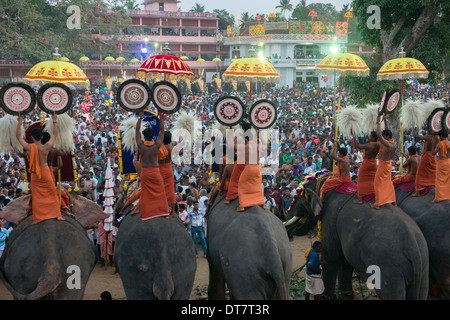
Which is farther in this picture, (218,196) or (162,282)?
(218,196)

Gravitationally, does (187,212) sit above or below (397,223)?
below

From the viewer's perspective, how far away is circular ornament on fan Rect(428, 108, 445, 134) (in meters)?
7.56

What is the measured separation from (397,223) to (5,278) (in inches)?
193

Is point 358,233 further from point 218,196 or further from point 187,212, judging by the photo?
point 187,212

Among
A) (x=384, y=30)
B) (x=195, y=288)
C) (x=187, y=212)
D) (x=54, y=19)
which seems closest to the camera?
(x=195, y=288)

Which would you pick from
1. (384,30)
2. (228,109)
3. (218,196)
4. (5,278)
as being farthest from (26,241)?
(384,30)

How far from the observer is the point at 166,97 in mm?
6496

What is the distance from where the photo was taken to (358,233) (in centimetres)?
660

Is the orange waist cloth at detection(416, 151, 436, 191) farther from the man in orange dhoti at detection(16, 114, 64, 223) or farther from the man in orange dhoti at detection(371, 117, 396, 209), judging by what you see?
the man in orange dhoti at detection(16, 114, 64, 223)

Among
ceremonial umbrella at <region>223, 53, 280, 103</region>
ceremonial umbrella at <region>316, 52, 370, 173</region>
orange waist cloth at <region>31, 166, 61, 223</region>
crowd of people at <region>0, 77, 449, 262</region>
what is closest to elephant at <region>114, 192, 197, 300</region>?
orange waist cloth at <region>31, 166, 61, 223</region>

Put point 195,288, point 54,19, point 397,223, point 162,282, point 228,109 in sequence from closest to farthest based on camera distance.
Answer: point 162,282 → point 397,223 → point 228,109 → point 195,288 → point 54,19

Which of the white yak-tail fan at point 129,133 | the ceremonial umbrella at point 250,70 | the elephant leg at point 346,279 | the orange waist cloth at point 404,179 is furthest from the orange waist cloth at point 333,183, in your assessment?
the white yak-tail fan at point 129,133

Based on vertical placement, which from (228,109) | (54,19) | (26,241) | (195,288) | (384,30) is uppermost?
(54,19)

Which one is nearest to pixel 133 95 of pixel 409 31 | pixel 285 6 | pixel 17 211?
pixel 17 211
